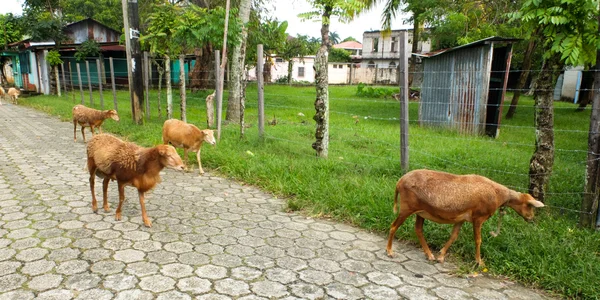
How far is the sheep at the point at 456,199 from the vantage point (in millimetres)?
3383

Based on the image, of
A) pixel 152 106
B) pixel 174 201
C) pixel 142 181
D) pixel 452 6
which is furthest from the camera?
pixel 452 6

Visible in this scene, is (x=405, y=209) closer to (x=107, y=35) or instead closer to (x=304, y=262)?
(x=304, y=262)

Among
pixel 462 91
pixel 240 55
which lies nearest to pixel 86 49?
pixel 240 55

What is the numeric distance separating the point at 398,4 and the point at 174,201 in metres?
16.1

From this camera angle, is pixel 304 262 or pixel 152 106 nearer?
pixel 304 262

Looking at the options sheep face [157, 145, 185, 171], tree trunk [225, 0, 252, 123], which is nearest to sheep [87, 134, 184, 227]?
sheep face [157, 145, 185, 171]

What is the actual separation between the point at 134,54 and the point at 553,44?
9382 millimetres

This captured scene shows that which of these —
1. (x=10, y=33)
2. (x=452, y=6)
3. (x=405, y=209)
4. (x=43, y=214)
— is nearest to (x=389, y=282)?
(x=405, y=209)

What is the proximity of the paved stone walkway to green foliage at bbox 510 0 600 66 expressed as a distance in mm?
2244

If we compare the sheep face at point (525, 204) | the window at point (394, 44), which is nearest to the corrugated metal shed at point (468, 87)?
the sheep face at point (525, 204)

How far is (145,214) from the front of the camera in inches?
170

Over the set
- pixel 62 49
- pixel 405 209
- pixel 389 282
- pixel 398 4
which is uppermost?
pixel 398 4

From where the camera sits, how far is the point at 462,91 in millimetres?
10656

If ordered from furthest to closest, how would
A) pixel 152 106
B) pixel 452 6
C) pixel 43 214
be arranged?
pixel 452 6
pixel 152 106
pixel 43 214
